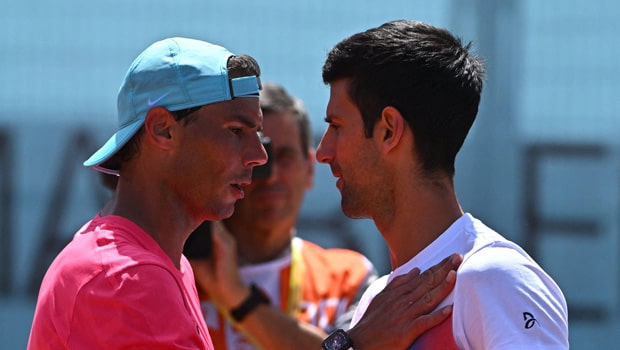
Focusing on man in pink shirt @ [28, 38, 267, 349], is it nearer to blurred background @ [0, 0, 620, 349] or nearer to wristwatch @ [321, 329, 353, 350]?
wristwatch @ [321, 329, 353, 350]

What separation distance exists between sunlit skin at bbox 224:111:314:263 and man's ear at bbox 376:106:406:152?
121 centimetres

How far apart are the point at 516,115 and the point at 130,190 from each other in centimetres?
372

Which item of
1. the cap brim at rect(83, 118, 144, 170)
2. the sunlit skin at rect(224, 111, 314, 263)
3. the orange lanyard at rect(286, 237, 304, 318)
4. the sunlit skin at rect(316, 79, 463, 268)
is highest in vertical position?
the cap brim at rect(83, 118, 144, 170)

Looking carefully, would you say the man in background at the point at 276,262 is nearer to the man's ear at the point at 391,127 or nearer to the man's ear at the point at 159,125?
the man's ear at the point at 159,125

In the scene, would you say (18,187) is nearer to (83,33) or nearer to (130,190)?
(83,33)

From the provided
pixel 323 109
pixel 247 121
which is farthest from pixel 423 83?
pixel 323 109

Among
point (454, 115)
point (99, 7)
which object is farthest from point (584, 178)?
point (454, 115)

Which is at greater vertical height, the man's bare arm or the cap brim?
the cap brim

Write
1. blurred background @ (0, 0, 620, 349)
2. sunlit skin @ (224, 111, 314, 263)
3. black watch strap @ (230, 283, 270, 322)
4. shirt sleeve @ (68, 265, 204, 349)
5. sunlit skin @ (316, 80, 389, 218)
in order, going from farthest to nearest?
blurred background @ (0, 0, 620, 349) → sunlit skin @ (224, 111, 314, 263) → black watch strap @ (230, 283, 270, 322) → sunlit skin @ (316, 80, 389, 218) → shirt sleeve @ (68, 265, 204, 349)

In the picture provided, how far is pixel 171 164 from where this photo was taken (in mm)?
1930

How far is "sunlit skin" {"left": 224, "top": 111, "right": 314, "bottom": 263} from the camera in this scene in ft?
10.2

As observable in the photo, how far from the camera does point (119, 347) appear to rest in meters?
1.65

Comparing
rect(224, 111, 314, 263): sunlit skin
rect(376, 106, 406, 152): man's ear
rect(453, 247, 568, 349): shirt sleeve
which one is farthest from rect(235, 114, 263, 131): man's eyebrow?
rect(224, 111, 314, 263): sunlit skin

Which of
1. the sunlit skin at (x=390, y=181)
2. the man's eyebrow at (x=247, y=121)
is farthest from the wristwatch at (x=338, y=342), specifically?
the man's eyebrow at (x=247, y=121)
